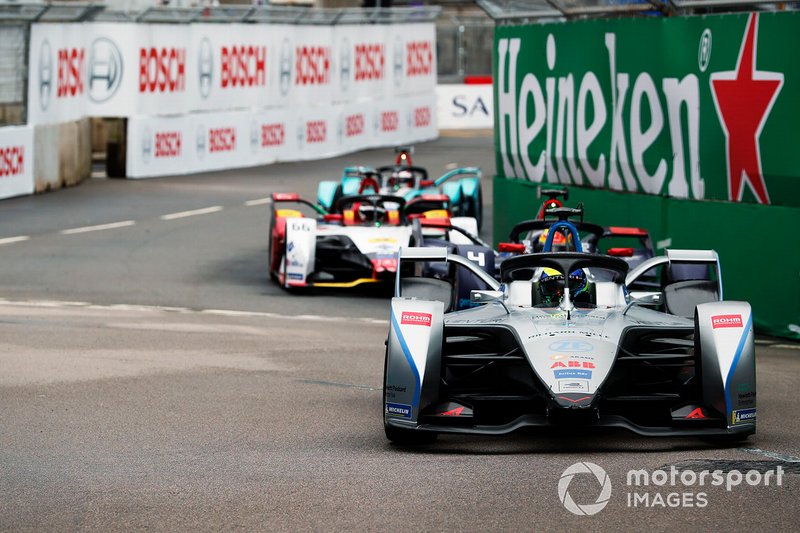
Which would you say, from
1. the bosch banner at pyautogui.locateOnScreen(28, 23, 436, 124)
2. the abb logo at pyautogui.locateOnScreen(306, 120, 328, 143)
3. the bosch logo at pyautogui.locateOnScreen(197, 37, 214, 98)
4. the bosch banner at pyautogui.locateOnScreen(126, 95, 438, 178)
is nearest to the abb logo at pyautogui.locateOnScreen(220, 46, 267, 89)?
the bosch banner at pyautogui.locateOnScreen(28, 23, 436, 124)

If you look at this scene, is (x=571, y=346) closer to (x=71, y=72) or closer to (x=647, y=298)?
(x=647, y=298)

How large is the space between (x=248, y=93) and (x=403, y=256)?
84.5 ft

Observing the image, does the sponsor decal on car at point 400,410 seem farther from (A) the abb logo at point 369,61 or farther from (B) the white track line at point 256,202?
(A) the abb logo at point 369,61

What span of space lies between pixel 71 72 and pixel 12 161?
3.96 m

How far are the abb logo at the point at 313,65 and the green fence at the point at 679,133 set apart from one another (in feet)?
59.8

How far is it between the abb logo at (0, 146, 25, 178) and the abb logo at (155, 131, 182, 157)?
578 cm

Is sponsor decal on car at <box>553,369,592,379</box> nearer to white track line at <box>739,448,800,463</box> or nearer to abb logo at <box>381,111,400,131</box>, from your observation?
white track line at <box>739,448,800,463</box>

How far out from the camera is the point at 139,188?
29219 millimetres

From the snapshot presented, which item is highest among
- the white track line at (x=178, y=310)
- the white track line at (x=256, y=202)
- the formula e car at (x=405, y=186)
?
the formula e car at (x=405, y=186)

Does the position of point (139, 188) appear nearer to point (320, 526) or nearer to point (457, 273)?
point (457, 273)

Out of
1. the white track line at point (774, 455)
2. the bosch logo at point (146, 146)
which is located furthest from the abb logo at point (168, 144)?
the white track line at point (774, 455)

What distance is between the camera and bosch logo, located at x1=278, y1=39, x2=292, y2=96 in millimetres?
36156

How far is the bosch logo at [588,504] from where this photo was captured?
254 inches

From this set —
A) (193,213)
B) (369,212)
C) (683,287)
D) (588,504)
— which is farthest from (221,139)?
(588,504)
